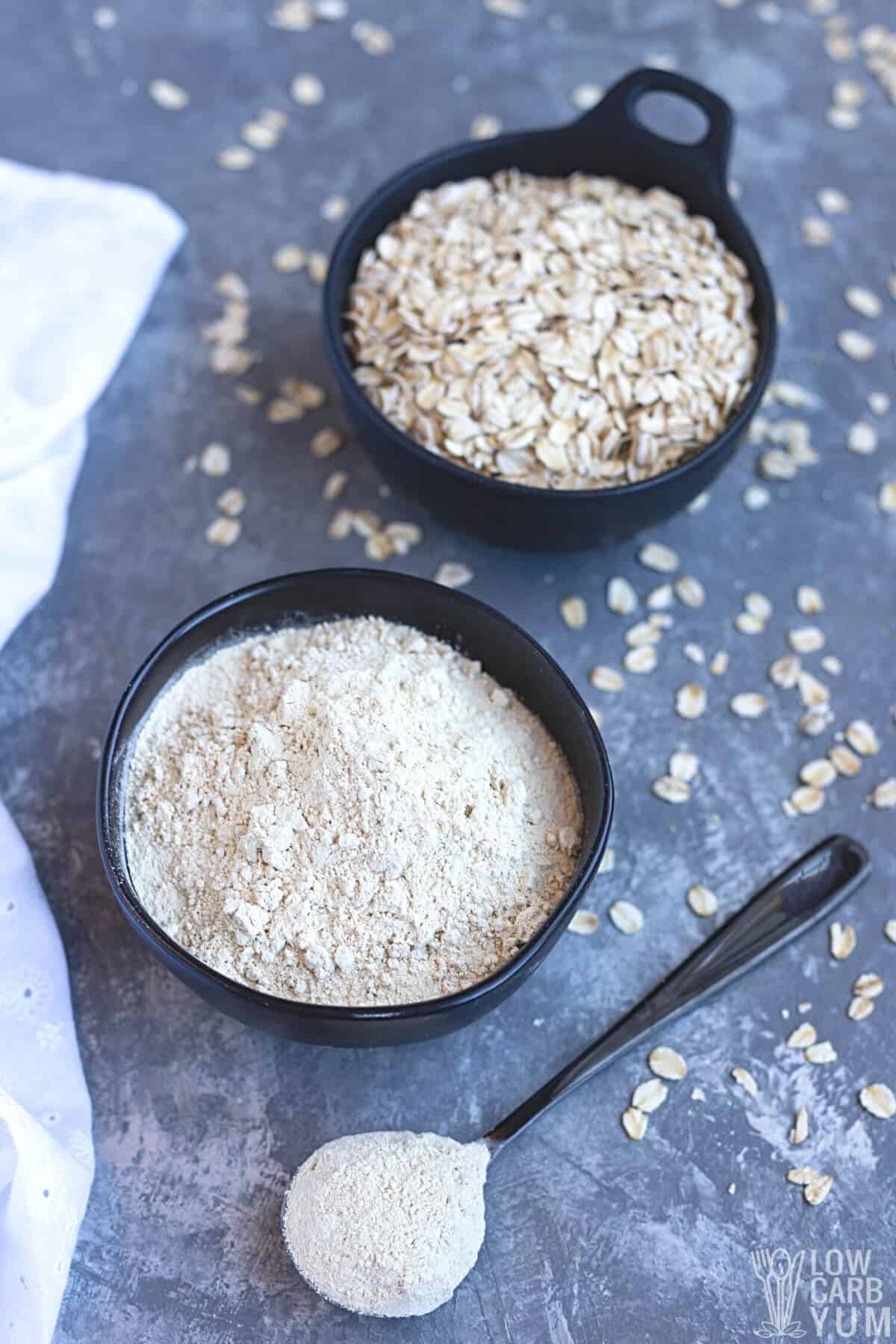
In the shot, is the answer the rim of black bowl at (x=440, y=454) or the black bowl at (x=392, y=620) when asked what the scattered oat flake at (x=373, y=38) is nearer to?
the rim of black bowl at (x=440, y=454)

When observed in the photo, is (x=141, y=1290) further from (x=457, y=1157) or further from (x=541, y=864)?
(x=541, y=864)

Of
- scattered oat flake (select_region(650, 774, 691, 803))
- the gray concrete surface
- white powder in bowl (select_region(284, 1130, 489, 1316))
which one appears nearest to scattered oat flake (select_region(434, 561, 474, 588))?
the gray concrete surface

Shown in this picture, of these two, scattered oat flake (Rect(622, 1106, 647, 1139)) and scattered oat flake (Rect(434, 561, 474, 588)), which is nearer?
scattered oat flake (Rect(622, 1106, 647, 1139))

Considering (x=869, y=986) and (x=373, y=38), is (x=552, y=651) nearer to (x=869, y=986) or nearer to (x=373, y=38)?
(x=869, y=986)

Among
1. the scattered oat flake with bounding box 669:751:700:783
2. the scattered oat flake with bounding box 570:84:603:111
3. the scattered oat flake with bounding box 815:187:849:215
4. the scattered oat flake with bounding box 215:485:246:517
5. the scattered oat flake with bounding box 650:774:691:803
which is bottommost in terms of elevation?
the scattered oat flake with bounding box 650:774:691:803

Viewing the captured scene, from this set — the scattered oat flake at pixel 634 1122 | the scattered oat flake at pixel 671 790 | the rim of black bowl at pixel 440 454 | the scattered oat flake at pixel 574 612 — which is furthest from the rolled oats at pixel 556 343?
the scattered oat flake at pixel 634 1122

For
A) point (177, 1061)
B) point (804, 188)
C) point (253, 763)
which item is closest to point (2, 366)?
point (253, 763)

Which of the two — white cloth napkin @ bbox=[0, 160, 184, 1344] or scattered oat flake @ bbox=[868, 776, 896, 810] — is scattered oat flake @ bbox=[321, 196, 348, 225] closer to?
white cloth napkin @ bbox=[0, 160, 184, 1344]
